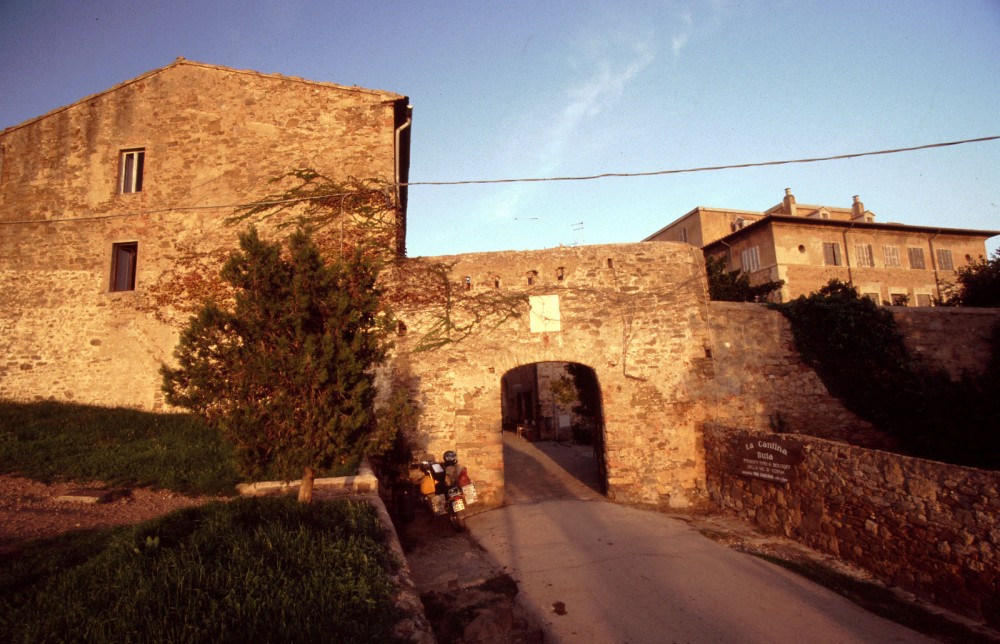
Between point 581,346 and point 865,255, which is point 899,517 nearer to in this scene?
point 581,346

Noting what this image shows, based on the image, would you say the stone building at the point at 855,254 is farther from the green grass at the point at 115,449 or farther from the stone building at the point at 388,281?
the green grass at the point at 115,449

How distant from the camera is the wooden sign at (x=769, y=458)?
7.48 meters

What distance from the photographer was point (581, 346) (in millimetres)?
9977

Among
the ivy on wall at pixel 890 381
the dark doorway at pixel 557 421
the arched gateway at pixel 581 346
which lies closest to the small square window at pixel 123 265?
the arched gateway at pixel 581 346

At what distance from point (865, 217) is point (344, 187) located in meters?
30.9

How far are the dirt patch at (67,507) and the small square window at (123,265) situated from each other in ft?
21.7

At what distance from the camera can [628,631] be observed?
455cm

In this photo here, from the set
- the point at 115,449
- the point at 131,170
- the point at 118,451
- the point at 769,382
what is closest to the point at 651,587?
the point at 769,382

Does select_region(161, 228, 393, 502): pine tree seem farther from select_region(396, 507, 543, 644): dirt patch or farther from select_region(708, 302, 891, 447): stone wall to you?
select_region(708, 302, 891, 447): stone wall

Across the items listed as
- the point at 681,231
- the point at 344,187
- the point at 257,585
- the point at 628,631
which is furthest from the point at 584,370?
the point at 681,231

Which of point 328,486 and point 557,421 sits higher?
point 328,486

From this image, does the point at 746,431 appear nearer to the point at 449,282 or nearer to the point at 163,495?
the point at 449,282

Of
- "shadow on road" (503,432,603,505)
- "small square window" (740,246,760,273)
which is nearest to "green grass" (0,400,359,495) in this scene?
"shadow on road" (503,432,603,505)

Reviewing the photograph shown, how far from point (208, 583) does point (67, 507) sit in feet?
13.7
